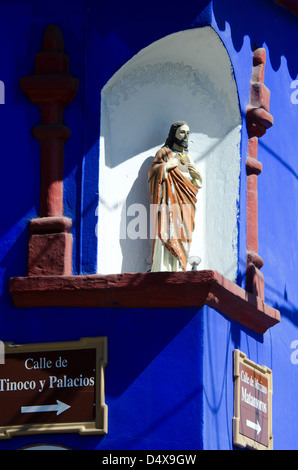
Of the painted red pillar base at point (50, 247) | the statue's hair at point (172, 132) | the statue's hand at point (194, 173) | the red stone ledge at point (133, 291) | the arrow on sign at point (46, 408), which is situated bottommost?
the arrow on sign at point (46, 408)

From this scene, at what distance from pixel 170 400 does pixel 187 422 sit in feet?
0.76

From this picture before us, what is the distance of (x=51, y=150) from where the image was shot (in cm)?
1477

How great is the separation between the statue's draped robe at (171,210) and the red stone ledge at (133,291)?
0.41 meters

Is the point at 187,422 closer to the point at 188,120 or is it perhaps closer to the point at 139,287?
the point at 139,287

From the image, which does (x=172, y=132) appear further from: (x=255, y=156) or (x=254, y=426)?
(x=254, y=426)

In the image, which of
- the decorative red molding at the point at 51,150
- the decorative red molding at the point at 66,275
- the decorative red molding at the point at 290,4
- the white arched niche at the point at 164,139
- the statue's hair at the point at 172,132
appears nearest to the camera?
the decorative red molding at the point at 66,275

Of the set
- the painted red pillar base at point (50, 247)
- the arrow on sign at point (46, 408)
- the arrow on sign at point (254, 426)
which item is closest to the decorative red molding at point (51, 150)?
the painted red pillar base at point (50, 247)

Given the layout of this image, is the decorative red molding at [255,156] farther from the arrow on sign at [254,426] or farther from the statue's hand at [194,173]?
the arrow on sign at [254,426]

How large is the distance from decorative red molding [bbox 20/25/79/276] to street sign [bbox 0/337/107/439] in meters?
0.68

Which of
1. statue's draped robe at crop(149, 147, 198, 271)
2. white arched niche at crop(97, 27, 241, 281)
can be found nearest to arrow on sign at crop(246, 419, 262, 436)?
white arched niche at crop(97, 27, 241, 281)

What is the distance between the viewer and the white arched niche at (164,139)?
14930mm

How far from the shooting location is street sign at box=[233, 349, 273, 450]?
14414 millimetres

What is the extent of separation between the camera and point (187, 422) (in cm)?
1393

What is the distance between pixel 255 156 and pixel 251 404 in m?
2.27
